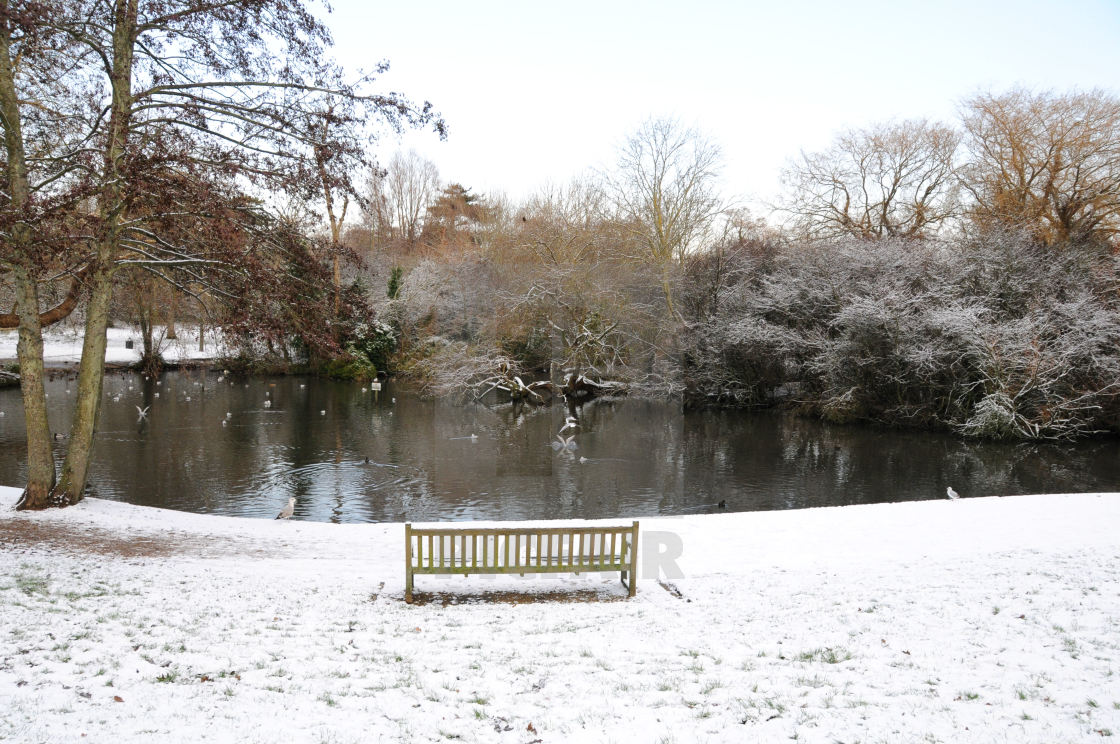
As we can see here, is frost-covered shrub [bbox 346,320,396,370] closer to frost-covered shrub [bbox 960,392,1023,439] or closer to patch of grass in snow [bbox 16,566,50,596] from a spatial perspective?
frost-covered shrub [bbox 960,392,1023,439]

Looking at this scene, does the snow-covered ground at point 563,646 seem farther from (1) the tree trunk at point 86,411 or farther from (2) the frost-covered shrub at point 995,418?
(2) the frost-covered shrub at point 995,418

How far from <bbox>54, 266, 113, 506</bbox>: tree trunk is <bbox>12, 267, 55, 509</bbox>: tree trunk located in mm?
237

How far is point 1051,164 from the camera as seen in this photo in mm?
26922

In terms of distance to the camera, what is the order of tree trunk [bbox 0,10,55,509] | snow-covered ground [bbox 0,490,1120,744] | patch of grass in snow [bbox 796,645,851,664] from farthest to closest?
tree trunk [bbox 0,10,55,509] → patch of grass in snow [bbox 796,645,851,664] → snow-covered ground [bbox 0,490,1120,744]

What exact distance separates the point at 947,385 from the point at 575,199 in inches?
920

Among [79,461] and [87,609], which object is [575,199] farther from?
[87,609]

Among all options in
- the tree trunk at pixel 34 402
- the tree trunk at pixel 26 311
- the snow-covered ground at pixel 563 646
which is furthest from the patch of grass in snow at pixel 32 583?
the tree trunk at pixel 34 402

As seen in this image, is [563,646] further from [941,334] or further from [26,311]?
[941,334]

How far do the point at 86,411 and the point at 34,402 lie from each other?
2.41 feet

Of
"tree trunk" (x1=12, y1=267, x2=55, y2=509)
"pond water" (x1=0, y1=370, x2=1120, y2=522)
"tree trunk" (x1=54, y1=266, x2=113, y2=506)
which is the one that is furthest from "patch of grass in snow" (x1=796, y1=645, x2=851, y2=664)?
"tree trunk" (x1=12, y1=267, x2=55, y2=509)

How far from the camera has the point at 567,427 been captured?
2377cm

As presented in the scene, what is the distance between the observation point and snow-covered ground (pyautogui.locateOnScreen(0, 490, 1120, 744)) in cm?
381

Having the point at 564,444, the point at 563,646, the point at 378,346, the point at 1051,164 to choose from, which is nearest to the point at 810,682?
the point at 563,646

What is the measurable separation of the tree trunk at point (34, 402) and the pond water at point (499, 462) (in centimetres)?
277
